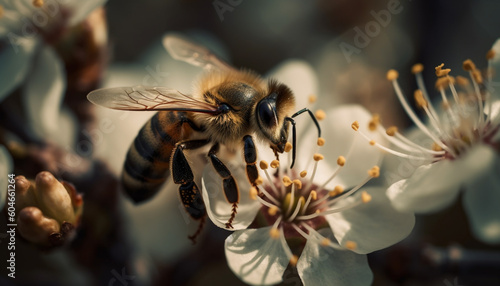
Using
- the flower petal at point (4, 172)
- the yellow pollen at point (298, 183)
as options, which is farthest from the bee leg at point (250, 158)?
the flower petal at point (4, 172)

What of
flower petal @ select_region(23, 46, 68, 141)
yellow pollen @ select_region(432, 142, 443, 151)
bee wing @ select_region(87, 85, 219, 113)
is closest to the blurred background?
flower petal @ select_region(23, 46, 68, 141)

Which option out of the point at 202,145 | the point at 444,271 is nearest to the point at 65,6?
the point at 202,145

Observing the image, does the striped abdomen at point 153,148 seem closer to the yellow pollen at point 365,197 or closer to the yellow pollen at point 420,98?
the yellow pollen at point 365,197

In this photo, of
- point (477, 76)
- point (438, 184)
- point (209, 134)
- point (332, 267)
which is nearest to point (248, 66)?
point (209, 134)

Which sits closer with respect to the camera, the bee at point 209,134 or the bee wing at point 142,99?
the bee wing at point 142,99

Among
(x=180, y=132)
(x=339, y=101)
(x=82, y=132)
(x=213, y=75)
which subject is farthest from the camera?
(x=339, y=101)

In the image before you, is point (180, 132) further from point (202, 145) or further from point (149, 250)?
point (149, 250)

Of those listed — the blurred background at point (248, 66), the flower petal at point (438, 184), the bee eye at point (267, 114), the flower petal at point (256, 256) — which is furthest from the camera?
the blurred background at point (248, 66)

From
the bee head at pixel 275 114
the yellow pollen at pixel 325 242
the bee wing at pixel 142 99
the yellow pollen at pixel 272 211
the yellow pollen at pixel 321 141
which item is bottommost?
the yellow pollen at pixel 325 242
